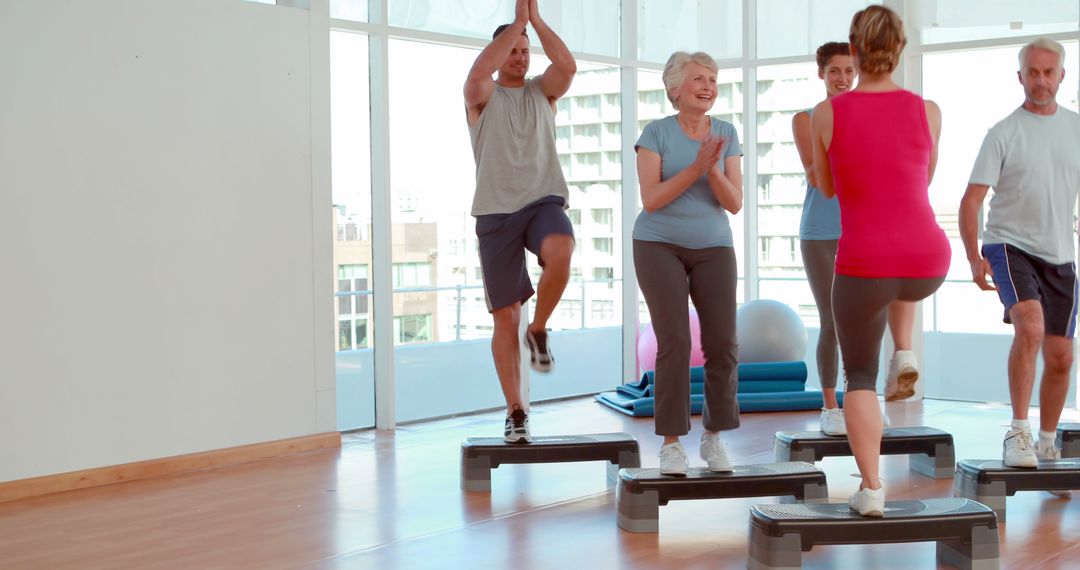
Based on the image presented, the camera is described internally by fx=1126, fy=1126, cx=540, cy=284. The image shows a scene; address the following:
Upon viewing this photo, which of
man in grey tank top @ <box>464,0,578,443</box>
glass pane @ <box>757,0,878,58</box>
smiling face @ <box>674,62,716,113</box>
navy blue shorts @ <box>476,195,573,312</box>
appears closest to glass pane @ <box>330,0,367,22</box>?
man in grey tank top @ <box>464,0,578,443</box>

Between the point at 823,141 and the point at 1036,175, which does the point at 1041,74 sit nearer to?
the point at 1036,175

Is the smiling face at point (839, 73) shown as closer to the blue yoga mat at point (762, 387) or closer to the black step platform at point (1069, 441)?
the black step platform at point (1069, 441)

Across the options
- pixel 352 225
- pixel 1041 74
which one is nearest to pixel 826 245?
pixel 1041 74

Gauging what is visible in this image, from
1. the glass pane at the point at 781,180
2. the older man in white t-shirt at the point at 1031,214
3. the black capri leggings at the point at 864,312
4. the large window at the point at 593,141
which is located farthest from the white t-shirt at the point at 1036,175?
the glass pane at the point at 781,180

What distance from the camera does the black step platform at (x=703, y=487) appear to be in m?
3.60

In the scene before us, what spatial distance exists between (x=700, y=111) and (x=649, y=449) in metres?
1.99

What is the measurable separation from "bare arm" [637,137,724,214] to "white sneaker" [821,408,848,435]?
4.67 ft

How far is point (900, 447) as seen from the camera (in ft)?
14.4

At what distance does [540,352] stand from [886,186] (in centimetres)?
161

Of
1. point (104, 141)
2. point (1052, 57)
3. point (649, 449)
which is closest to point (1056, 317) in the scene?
point (1052, 57)

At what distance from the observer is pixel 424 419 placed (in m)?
Result: 6.31

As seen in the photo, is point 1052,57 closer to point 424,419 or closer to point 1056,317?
point 1056,317

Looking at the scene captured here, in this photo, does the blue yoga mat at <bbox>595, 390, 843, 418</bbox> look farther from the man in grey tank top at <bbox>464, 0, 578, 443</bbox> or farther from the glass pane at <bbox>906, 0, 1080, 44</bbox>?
the glass pane at <bbox>906, 0, 1080, 44</bbox>

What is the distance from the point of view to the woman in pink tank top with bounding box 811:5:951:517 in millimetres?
2926
